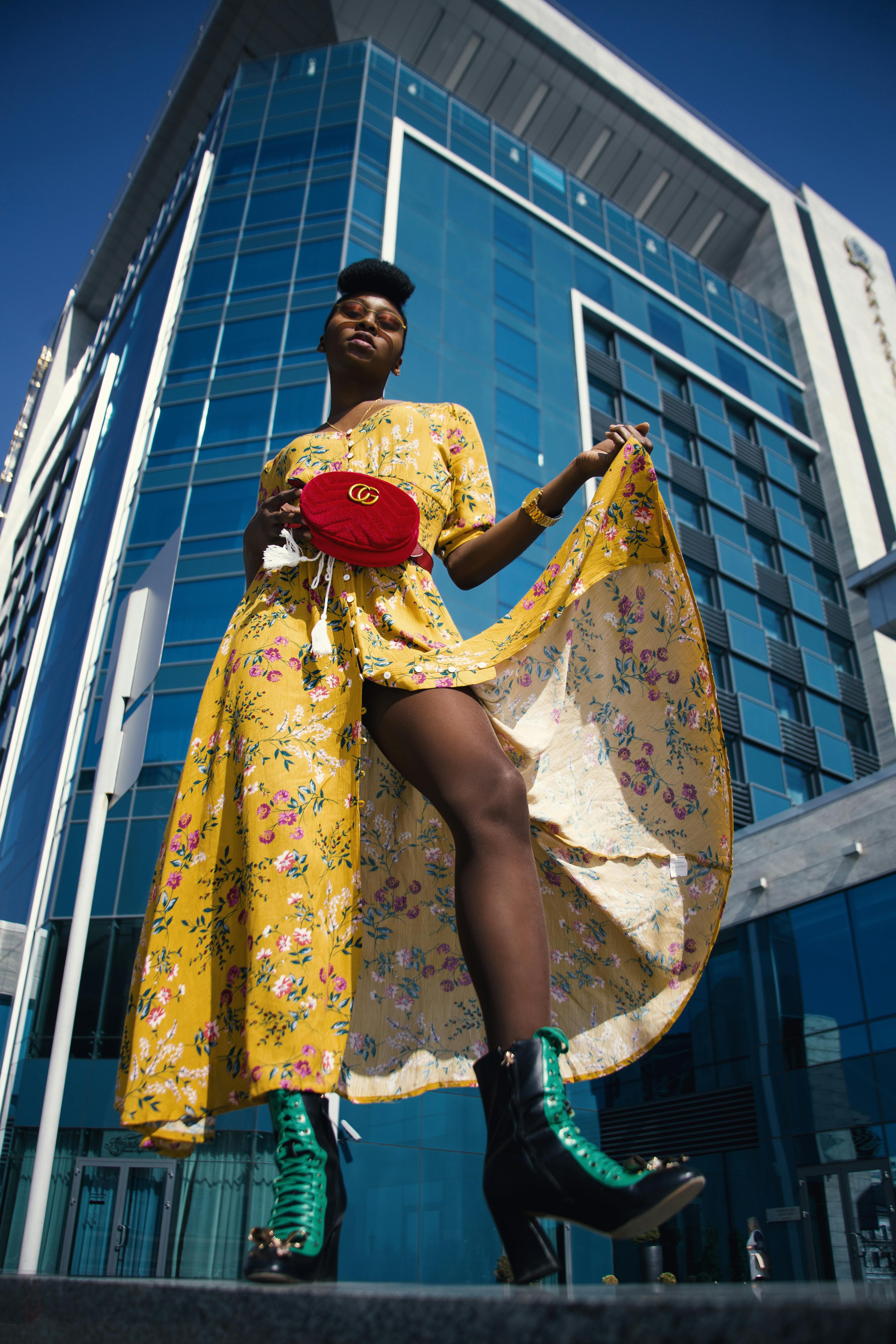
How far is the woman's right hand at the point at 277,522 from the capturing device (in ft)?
7.36

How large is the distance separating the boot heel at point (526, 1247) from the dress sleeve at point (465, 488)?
1.52 meters

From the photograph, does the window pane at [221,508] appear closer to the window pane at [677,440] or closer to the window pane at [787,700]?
the window pane at [677,440]

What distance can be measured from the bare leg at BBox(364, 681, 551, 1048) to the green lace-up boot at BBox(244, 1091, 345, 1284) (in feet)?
1.07

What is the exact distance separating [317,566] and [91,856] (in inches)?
134

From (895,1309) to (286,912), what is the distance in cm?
131

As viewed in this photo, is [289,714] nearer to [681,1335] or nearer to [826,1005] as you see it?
[681,1335]

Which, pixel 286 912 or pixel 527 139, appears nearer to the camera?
pixel 286 912

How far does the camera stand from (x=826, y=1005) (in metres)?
13.0

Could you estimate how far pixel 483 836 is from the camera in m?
1.74

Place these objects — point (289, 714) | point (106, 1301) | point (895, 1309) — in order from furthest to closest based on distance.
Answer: point (289, 714)
point (106, 1301)
point (895, 1309)

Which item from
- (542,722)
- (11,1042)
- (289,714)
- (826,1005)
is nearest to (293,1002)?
(289,714)

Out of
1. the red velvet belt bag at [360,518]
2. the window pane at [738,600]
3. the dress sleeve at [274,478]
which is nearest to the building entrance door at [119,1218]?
the dress sleeve at [274,478]

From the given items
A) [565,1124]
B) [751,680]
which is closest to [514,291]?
[751,680]

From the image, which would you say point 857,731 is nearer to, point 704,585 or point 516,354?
point 704,585
